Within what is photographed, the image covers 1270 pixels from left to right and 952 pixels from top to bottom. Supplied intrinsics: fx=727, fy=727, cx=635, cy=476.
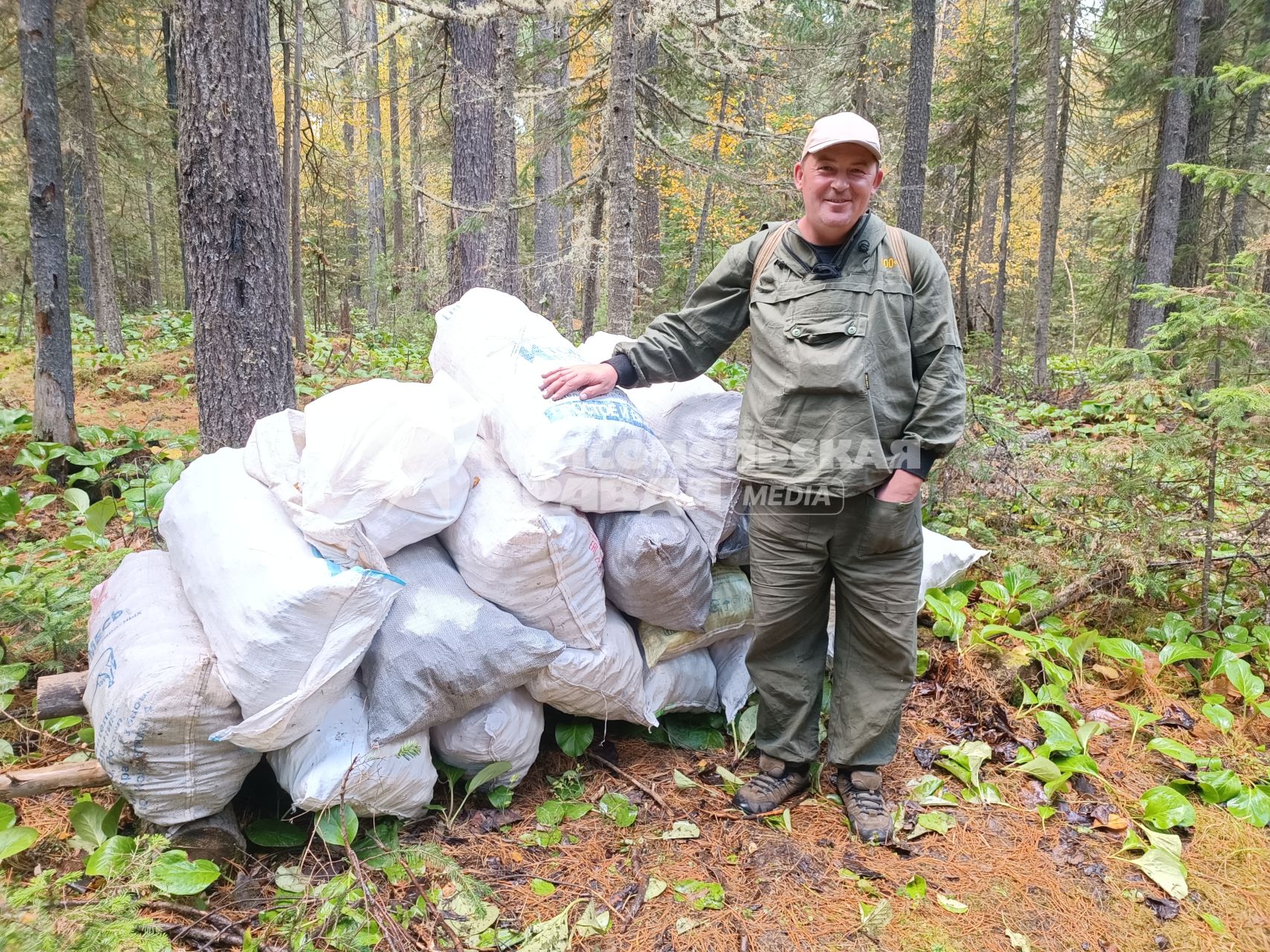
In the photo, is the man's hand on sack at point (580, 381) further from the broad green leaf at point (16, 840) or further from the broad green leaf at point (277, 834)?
the broad green leaf at point (16, 840)

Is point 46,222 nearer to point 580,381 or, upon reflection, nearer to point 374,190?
point 580,381

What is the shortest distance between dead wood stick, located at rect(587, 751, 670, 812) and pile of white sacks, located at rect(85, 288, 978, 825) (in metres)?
0.20

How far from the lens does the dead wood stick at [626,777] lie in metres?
2.43

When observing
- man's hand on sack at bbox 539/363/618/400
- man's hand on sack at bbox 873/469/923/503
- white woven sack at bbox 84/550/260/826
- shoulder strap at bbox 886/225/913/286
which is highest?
shoulder strap at bbox 886/225/913/286

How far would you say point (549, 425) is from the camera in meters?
2.29

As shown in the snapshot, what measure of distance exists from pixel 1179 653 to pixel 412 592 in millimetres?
3129

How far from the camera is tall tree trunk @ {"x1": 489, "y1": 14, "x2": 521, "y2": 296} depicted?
19.5ft

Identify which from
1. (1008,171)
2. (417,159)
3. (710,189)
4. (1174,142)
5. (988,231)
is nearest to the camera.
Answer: (1174,142)

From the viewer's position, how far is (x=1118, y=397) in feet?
11.4

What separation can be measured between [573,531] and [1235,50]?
1252cm

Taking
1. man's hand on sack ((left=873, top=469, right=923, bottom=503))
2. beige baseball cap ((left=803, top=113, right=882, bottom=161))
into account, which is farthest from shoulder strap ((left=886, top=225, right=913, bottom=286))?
man's hand on sack ((left=873, top=469, right=923, bottom=503))

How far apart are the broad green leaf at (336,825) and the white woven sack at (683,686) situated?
3.34 feet

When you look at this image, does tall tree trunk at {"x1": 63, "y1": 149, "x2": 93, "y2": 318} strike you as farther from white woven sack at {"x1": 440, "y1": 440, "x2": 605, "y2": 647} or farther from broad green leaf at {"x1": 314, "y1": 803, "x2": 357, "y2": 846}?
broad green leaf at {"x1": 314, "y1": 803, "x2": 357, "y2": 846}

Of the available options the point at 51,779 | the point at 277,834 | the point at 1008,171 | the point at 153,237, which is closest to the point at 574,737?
the point at 277,834
